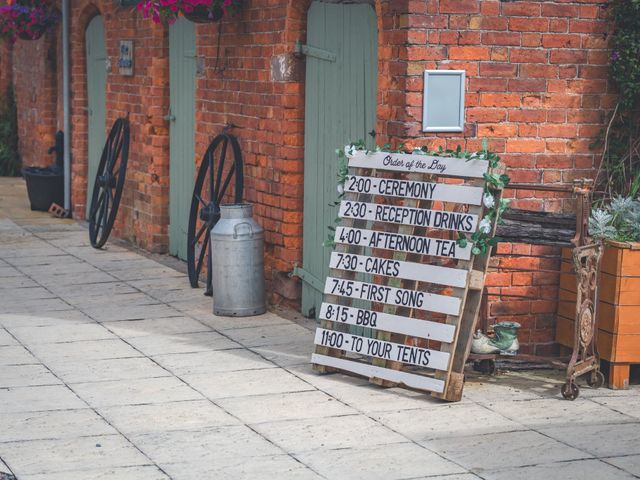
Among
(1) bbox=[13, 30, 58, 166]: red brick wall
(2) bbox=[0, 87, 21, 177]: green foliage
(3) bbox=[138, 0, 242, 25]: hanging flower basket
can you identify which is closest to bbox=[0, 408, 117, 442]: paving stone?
(3) bbox=[138, 0, 242, 25]: hanging flower basket

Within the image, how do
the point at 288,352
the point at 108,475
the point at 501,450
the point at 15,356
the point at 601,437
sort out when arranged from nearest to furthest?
the point at 108,475, the point at 501,450, the point at 601,437, the point at 15,356, the point at 288,352

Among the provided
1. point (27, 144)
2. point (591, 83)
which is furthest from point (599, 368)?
point (27, 144)

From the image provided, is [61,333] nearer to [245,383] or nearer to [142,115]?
[245,383]

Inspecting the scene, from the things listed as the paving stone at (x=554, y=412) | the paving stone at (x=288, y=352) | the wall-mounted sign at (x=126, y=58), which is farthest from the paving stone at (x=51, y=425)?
the wall-mounted sign at (x=126, y=58)

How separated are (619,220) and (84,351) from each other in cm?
326

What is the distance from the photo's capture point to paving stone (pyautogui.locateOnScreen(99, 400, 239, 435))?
5.88 metres

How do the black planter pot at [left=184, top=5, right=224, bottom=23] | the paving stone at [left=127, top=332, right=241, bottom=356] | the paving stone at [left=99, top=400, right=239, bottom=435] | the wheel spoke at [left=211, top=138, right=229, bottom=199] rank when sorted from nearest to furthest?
the paving stone at [left=99, top=400, right=239, bottom=435] → the paving stone at [left=127, top=332, right=241, bottom=356] → the black planter pot at [left=184, top=5, right=224, bottom=23] → the wheel spoke at [left=211, top=138, right=229, bottom=199]

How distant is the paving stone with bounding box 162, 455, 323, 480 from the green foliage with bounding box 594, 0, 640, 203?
9.61 ft

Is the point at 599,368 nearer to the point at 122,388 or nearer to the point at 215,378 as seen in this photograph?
the point at 215,378

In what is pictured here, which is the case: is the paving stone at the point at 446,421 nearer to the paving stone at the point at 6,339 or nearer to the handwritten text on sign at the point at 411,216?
the handwritten text on sign at the point at 411,216

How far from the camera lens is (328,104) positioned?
8.11 metres

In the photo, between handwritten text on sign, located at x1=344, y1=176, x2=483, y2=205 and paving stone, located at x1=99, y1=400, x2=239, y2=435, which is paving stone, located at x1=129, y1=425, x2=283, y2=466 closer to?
paving stone, located at x1=99, y1=400, x2=239, y2=435

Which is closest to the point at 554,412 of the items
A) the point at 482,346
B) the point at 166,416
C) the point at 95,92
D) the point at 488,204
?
the point at 482,346

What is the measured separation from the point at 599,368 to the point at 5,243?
267 inches
